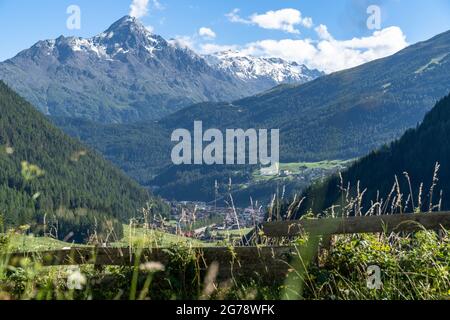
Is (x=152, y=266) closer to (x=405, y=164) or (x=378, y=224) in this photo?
(x=378, y=224)

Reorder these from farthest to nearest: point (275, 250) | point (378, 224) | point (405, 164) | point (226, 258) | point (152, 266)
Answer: point (405, 164) < point (226, 258) < point (275, 250) < point (378, 224) < point (152, 266)

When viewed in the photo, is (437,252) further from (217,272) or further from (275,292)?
(217,272)

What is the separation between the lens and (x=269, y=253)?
706cm

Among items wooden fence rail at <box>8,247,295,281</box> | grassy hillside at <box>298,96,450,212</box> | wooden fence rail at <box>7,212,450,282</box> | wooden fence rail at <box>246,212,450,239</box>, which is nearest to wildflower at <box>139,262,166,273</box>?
wooden fence rail at <box>8,247,295,281</box>

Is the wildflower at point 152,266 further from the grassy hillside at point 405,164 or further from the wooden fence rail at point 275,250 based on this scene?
the grassy hillside at point 405,164

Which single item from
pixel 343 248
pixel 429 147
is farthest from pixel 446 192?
pixel 343 248

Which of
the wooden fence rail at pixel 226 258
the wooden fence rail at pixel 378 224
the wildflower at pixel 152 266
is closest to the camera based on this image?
the wildflower at pixel 152 266

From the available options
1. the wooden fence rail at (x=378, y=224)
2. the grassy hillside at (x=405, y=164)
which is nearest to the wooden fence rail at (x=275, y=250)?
the wooden fence rail at (x=378, y=224)

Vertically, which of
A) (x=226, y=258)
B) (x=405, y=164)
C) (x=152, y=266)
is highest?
(x=152, y=266)

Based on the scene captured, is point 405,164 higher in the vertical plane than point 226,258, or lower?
lower

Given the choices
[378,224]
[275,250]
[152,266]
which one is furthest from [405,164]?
[152,266]

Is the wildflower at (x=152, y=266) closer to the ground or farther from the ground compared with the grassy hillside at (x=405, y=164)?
farther from the ground

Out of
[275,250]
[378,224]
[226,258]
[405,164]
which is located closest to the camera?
[378,224]
